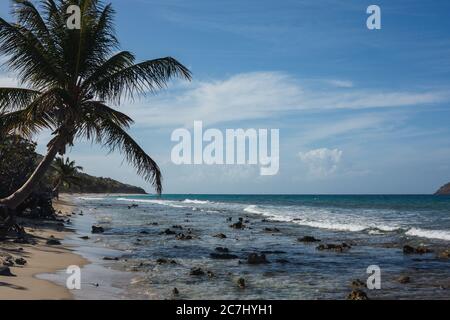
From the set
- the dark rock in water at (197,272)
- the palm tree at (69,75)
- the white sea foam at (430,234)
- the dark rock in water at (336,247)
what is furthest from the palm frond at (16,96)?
the white sea foam at (430,234)

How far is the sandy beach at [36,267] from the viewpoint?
9.95 m

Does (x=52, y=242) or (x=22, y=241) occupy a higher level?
(x=22, y=241)

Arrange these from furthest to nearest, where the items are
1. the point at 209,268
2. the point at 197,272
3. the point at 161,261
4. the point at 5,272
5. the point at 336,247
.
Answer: the point at 336,247 < the point at 161,261 < the point at 209,268 < the point at 197,272 < the point at 5,272

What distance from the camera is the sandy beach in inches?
392

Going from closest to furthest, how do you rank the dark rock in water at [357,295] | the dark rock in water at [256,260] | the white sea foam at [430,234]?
the dark rock in water at [357,295]
the dark rock in water at [256,260]
the white sea foam at [430,234]

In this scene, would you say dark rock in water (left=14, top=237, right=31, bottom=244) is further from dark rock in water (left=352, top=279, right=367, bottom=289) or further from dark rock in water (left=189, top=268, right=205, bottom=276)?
dark rock in water (left=352, top=279, right=367, bottom=289)

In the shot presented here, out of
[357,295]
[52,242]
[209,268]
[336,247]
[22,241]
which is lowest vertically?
[336,247]

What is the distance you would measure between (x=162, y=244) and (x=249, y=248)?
4428 mm

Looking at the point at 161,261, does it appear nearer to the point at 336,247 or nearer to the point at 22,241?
the point at 22,241

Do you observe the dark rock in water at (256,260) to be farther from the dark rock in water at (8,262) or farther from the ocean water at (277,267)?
the dark rock in water at (8,262)

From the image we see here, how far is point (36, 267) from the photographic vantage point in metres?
13.5

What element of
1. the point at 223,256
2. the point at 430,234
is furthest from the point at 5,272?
the point at 430,234

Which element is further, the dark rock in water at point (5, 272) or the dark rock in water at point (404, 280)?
the dark rock in water at point (404, 280)

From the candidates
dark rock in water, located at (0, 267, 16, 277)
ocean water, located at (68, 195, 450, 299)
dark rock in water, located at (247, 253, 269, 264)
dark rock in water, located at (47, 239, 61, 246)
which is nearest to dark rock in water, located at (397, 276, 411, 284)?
ocean water, located at (68, 195, 450, 299)
